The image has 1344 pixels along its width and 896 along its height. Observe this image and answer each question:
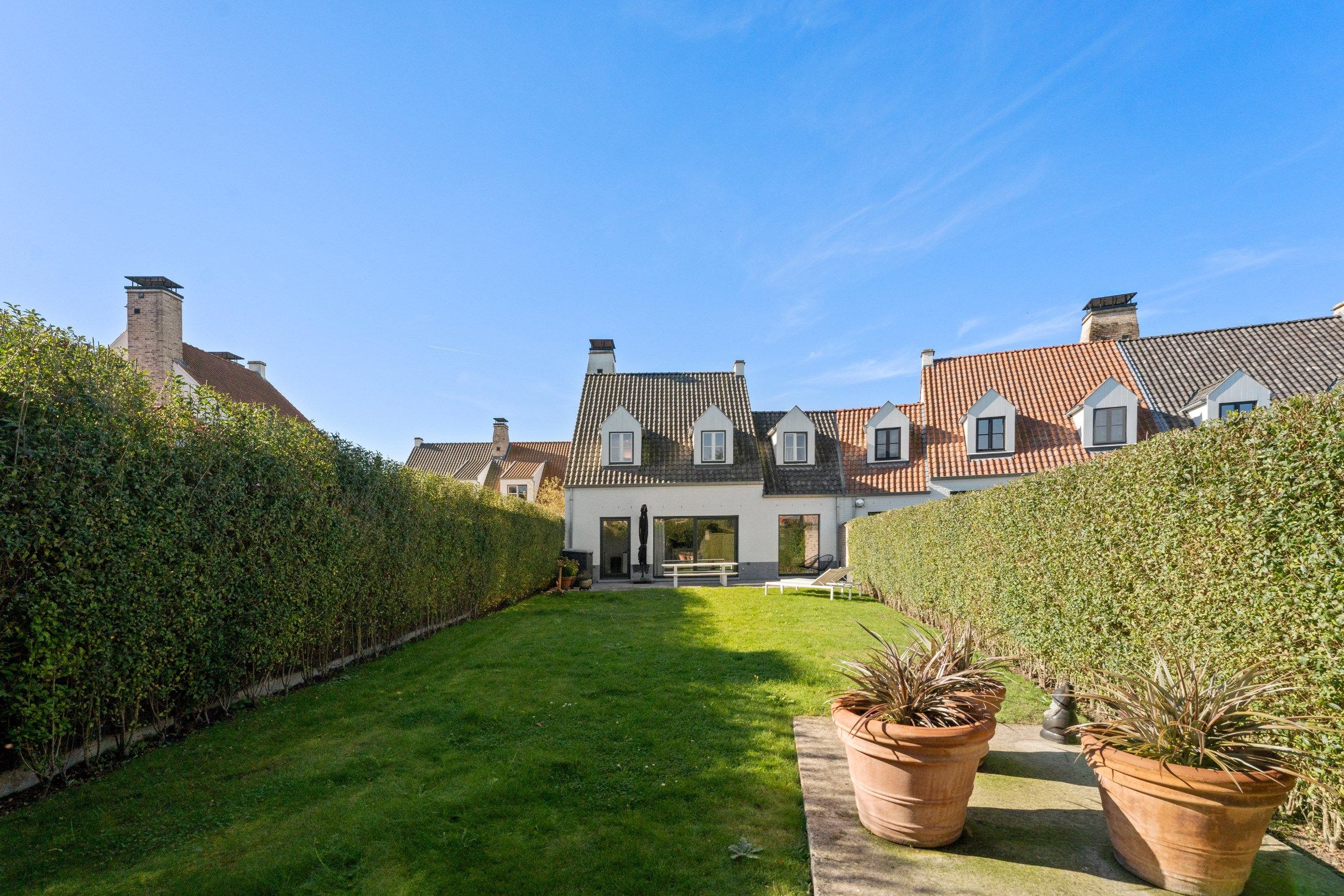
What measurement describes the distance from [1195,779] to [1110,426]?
20675 millimetres

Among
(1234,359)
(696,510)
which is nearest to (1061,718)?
(696,510)

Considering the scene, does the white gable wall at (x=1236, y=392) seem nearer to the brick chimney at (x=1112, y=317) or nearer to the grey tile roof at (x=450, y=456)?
the brick chimney at (x=1112, y=317)

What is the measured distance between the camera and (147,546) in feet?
15.1

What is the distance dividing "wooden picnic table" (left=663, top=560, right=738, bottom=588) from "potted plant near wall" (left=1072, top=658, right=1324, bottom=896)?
608 inches

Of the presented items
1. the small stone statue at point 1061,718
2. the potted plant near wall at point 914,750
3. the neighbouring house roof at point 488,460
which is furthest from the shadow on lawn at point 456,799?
the neighbouring house roof at point 488,460

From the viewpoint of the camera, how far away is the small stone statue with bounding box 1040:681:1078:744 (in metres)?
4.67

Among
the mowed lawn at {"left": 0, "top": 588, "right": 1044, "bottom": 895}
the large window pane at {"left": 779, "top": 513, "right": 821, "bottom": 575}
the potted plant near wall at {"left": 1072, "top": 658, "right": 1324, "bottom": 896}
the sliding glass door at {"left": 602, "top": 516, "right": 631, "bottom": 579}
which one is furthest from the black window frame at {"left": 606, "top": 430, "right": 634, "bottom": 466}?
the potted plant near wall at {"left": 1072, "top": 658, "right": 1324, "bottom": 896}

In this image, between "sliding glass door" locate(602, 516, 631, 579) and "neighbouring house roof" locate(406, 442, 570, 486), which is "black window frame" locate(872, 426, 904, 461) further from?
"neighbouring house roof" locate(406, 442, 570, 486)

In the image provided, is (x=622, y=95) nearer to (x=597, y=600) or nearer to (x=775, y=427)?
(x=597, y=600)

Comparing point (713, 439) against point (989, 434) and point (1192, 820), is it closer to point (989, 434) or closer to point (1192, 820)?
point (989, 434)

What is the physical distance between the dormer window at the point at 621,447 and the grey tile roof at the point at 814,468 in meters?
5.02

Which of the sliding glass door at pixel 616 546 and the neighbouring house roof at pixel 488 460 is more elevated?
the neighbouring house roof at pixel 488 460

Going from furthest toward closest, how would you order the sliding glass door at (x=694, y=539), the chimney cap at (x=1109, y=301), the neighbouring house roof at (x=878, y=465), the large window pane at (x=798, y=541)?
the chimney cap at (x=1109, y=301) < the large window pane at (x=798, y=541) < the sliding glass door at (x=694, y=539) < the neighbouring house roof at (x=878, y=465)

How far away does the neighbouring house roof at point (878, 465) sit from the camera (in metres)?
21.4
